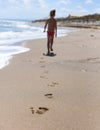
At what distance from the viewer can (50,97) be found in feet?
15.3

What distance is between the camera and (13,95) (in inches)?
185

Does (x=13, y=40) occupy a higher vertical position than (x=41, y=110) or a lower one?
lower

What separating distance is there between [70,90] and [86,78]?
107 cm

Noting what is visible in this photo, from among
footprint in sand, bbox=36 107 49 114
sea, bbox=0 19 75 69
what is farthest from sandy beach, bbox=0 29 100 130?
sea, bbox=0 19 75 69

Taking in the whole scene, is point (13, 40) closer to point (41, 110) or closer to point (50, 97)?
point (50, 97)

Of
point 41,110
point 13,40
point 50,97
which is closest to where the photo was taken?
point 41,110

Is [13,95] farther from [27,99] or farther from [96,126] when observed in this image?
[96,126]

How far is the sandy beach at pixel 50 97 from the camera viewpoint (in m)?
3.62

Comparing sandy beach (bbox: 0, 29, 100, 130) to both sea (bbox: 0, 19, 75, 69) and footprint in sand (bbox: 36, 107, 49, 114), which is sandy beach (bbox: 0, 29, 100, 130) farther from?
sea (bbox: 0, 19, 75, 69)

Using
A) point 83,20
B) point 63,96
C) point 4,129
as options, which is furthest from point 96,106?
point 83,20

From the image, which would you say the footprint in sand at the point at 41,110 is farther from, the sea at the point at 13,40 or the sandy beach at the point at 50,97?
the sea at the point at 13,40

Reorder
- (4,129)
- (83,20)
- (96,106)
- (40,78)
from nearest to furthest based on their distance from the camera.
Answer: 1. (4,129)
2. (96,106)
3. (40,78)
4. (83,20)

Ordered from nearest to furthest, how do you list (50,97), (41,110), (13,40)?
(41,110)
(50,97)
(13,40)

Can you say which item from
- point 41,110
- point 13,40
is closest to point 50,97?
point 41,110
